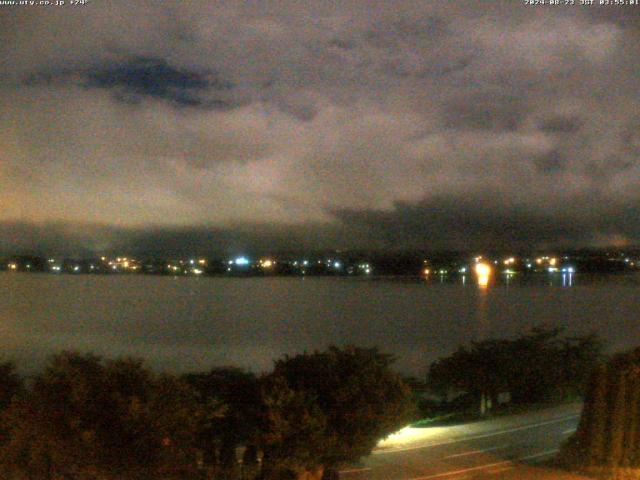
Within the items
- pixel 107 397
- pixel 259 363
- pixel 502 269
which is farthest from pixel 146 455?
pixel 502 269

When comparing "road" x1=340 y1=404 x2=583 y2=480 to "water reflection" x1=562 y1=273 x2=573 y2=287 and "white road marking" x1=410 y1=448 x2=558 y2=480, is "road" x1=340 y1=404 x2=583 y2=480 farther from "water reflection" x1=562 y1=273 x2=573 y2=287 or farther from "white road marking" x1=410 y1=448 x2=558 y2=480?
"water reflection" x1=562 y1=273 x2=573 y2=287

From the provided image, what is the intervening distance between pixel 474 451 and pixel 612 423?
4.62 metres

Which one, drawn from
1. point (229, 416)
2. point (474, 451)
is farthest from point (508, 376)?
point (229, 416)

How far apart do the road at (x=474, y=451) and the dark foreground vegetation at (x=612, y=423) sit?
614mm

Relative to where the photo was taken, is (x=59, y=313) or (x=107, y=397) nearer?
(x=107, y=397)

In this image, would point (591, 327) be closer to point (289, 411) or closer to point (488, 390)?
point (488, 390)

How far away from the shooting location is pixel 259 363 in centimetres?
6162

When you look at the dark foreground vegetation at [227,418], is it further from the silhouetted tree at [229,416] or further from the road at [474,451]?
the road at [474,451]

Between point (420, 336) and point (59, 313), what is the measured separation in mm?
48261

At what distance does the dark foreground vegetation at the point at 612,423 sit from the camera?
14297 mm

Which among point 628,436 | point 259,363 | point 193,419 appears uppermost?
point 193,419

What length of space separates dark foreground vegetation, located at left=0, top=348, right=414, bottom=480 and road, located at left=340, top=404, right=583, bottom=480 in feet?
8.92

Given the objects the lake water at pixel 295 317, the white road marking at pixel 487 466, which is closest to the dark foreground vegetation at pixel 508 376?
the white road marking at pixel 487 466

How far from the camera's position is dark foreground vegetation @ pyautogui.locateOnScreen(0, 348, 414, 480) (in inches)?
406
